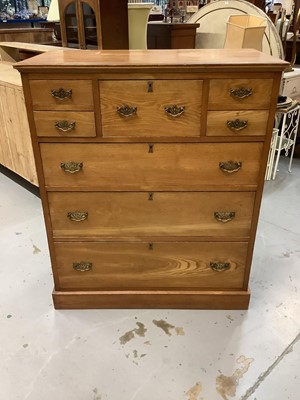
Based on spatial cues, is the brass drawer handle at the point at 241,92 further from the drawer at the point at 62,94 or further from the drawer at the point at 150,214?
the drawer at the point at 62,94

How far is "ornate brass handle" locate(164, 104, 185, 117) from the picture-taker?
137 centimetres

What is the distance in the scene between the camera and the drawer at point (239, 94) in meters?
1.33

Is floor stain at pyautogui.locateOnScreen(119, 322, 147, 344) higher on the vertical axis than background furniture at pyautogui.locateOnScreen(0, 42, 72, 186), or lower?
lower

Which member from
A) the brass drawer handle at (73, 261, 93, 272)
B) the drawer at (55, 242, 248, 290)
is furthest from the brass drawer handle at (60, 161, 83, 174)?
the brass drawer handle at (73, 261, 93, 272)

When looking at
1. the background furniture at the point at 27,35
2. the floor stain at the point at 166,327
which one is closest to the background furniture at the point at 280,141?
the floor stain at the point at 166,327

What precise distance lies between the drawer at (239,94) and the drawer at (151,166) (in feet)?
0.50

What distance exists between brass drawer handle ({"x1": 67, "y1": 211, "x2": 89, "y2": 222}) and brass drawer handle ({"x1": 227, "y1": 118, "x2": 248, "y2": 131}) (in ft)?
2.33

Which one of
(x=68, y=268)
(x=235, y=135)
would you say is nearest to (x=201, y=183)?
(x=235, y=135)

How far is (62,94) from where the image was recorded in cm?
135

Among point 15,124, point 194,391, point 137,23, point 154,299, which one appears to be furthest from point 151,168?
point 15,124

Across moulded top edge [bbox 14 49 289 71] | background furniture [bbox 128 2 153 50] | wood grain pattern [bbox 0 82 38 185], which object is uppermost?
background furniture [bbox 128 2 153 50]

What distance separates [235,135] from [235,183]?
208 millimetres

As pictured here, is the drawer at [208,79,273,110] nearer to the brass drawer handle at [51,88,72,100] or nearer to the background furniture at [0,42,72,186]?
the brass drawer handle at [51,88,72,100]

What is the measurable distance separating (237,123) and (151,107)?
34 cm
